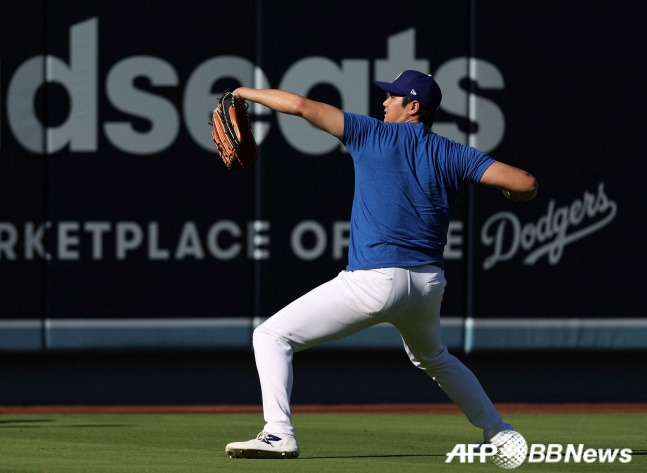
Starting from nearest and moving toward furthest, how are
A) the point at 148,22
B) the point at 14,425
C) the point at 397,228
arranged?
the point at 397,228 → the point at 14,425 → the point at 148,22

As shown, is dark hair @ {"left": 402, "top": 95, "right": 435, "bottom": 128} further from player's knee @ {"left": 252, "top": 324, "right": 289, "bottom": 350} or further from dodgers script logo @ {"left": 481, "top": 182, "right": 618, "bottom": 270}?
dodgers script logo @ {"left": 481, "top": 182, "right": 618, "bottom": 270}

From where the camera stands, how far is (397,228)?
6.74 meters

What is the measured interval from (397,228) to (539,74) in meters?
4.77

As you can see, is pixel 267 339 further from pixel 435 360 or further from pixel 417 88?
pixel 417 88

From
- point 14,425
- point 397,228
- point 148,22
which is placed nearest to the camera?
point 397,228

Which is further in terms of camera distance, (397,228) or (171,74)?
(171,74)

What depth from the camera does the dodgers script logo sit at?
11133 mm

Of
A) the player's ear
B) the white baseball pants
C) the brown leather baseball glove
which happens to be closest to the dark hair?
the player's ear

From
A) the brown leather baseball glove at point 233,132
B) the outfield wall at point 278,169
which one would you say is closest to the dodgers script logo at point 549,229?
the outfield wall at point 278,169

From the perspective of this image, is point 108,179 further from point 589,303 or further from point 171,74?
point 589,303

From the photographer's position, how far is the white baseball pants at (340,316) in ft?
21.8

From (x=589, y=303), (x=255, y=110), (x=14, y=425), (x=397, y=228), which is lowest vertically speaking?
(x=14, y=425)

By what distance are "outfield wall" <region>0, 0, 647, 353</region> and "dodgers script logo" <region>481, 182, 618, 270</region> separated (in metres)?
0.01

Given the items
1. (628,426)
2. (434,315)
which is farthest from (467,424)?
(434,315)
